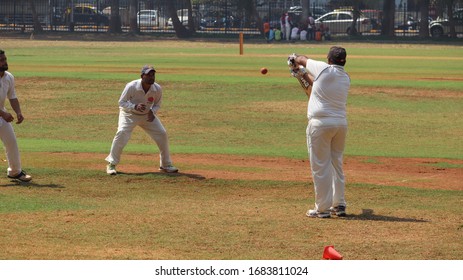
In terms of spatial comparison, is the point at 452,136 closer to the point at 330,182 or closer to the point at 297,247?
the point at 330,182

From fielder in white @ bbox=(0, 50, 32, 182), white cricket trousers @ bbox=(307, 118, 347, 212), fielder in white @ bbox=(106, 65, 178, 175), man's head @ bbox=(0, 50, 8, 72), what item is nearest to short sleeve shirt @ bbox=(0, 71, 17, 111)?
fielder in white @ bbox=(0, 50, 32, 182)

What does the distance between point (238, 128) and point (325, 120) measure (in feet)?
40.0

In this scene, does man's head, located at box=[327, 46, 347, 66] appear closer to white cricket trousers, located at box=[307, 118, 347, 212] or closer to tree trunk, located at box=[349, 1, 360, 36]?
white cricket trousers, located at box=[307, 118, 347, 212]

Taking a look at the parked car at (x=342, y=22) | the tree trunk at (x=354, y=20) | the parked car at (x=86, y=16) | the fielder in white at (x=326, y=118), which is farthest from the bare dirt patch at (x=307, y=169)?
the parked car at (x=86, y=16)

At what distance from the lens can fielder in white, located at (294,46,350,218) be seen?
1330 cm


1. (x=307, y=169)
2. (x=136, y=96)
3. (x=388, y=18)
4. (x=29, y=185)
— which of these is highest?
(x=388, y=18)

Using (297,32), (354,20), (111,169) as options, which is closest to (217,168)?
(111,169)

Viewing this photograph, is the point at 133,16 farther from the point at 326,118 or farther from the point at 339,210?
the point at 326,118

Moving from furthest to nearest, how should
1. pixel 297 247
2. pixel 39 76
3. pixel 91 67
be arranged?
pixel 91 67
pixel 39 76
pixel 297 247

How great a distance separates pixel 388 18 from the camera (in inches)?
2963

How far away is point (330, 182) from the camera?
1363cm

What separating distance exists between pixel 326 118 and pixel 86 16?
243 ft

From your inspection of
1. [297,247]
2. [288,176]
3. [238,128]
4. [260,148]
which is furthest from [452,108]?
[297,247]

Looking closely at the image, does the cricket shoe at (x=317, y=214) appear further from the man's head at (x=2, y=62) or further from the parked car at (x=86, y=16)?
the parked car at (x=86, y=16)
